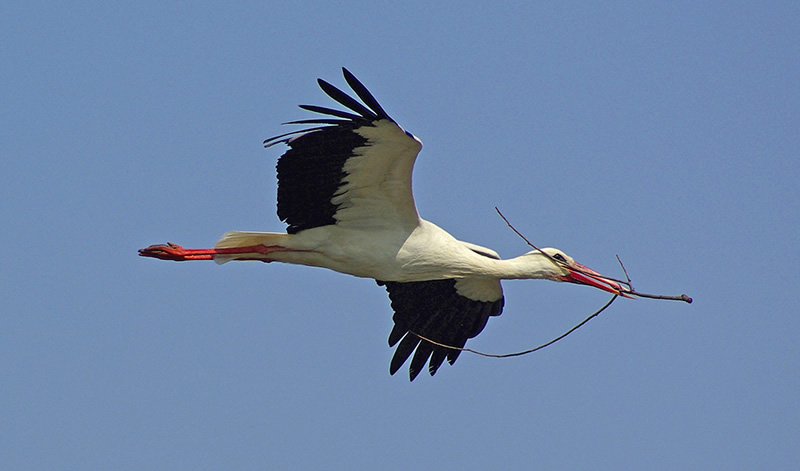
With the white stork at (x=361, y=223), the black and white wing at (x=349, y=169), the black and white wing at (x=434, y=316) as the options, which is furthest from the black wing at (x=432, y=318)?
the black and white wing at (x=349, y=169)

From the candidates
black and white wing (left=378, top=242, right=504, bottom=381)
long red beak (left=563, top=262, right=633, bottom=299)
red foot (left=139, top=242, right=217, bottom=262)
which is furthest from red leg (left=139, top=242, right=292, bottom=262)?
long red beak (left=563, top=262, right=633, bottom=299)

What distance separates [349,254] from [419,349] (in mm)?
2015

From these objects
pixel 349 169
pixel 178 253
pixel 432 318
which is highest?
pixel 349 169

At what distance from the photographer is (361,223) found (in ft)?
33.7

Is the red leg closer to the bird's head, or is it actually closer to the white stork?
the white stork

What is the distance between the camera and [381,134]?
9289mm

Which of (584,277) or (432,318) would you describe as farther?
(432,318)

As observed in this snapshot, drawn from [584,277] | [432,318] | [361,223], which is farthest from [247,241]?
[584,277]

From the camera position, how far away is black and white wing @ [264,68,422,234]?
29.9 feet

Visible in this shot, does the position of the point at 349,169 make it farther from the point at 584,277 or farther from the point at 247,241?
the point at 584,277

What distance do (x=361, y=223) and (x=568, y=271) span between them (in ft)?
6.54

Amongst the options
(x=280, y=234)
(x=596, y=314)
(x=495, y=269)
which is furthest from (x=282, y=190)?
(x=596, y=314)

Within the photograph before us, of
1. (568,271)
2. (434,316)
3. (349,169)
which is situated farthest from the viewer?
(434,316)

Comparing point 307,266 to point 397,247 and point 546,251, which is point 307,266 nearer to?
point 397,247
